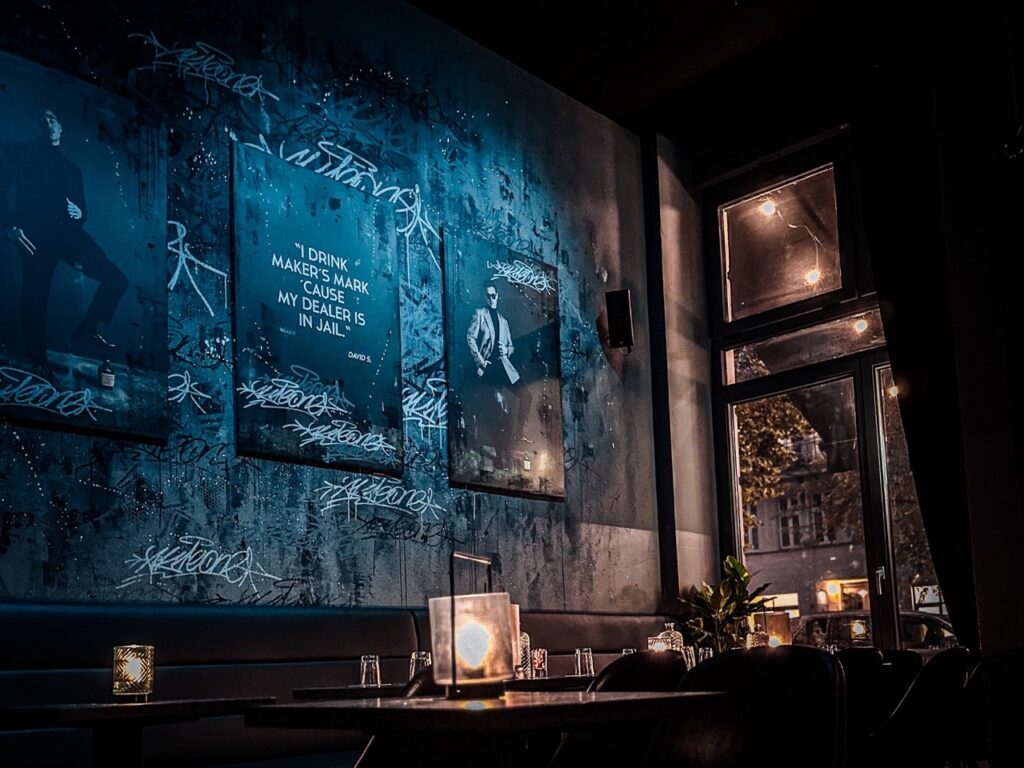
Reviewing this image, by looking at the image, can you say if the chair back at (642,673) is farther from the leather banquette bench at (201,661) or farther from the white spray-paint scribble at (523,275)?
the white spray-paint scribble at (523,275)

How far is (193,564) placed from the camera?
176 inches

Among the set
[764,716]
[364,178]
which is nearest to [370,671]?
[764,716]

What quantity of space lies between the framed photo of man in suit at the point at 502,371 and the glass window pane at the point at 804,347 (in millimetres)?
1684

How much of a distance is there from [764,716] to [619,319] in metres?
5.01

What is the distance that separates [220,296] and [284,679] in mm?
1627

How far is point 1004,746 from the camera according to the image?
214 inches

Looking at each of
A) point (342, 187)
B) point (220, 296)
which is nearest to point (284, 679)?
point (220, 296)

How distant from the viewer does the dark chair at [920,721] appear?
156 inches

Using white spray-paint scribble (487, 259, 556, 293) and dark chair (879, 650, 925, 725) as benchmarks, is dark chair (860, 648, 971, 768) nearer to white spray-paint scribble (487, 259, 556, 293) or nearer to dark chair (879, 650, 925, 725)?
dark chair (879, 650, 925, 725)

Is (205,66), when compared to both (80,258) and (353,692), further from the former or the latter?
(353,692)

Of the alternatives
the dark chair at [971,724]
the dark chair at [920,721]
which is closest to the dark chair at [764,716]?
the dark chair at [920,721]

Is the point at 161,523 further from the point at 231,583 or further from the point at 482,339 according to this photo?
the point at 482,339

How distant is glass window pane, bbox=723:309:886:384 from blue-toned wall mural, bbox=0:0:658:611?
32.2 inches

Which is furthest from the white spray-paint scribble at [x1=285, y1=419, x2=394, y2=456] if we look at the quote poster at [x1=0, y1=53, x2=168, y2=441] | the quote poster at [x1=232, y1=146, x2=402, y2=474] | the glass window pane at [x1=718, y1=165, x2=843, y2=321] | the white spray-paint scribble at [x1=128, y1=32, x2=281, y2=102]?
the glass window pane at [x1=718, y1=165, x2=843, y2=321]
